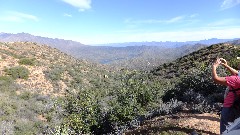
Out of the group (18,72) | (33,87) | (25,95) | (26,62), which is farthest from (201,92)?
(26,62)

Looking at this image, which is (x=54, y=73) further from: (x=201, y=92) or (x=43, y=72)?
(x=201, y=92)

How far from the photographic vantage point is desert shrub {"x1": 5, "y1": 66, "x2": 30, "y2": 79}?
42638 millimetres

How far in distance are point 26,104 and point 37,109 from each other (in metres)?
1.64

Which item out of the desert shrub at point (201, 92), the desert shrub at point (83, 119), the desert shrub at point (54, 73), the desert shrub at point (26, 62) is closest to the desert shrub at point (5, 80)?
the desert shrub at point (54, 73)

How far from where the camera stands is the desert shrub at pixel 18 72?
140ft

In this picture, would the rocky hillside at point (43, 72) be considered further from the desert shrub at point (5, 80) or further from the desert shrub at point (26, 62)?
the desert shrub at point (5, 80)

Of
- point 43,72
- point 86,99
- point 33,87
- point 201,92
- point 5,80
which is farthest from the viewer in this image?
point 43,72

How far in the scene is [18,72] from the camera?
43.4 metres

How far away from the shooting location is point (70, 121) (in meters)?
17.8

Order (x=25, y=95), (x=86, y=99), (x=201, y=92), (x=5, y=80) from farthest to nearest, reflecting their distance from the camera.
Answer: (x=5, y=80)
(x=25, y=95)
(x=86, y=99)
(x=201, y=92)

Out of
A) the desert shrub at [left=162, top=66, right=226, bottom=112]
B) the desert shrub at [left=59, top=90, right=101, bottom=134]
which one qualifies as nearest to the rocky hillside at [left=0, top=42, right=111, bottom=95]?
the desert shrub at [left=59, top=90, right=101, bottom=134]

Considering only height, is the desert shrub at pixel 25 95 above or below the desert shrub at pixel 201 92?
below

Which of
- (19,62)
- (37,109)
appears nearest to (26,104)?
(37,109)

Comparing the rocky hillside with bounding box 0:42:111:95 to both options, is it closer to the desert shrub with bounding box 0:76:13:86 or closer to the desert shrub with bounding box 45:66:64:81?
the desert shrub with bounding box 45:66:64:81
